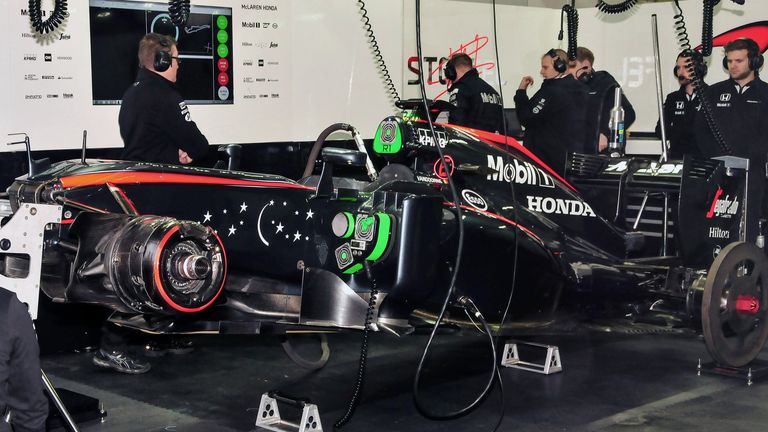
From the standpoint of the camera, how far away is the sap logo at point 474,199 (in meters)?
4.86

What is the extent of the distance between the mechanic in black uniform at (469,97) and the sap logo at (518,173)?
2593mm

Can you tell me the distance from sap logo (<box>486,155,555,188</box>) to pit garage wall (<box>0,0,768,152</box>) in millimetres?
2480

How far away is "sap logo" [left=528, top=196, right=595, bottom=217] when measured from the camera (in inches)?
208

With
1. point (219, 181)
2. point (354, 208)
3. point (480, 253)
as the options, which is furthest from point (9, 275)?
point (480, 253)

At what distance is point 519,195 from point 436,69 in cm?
369

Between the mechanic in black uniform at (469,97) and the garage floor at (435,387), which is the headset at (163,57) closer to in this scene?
the garage floor at (435,387)

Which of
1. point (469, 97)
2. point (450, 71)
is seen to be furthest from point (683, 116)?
point (450, 71)

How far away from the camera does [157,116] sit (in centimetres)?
556

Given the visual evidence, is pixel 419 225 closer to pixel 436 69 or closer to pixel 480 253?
pixel 480 253

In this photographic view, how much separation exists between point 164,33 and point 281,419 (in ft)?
9.51

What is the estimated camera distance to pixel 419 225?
4.32 metres

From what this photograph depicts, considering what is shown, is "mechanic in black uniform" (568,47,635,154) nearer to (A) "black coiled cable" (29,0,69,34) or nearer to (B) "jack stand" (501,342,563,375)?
(B) "jack stand" (501,342,563,375)

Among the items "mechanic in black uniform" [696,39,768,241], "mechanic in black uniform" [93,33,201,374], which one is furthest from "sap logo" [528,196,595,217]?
"mechanic in black uniform" [696,39,768,241]

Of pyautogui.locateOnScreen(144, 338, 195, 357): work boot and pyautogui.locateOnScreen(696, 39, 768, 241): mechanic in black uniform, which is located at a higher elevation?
pyautogui.locateOnScreen(696, 39, 768, 241): mechanic in black uniform
